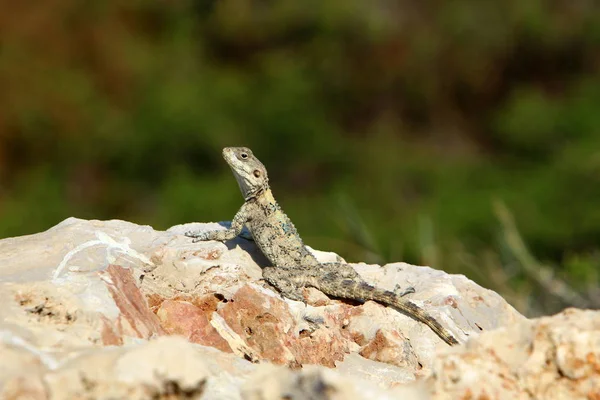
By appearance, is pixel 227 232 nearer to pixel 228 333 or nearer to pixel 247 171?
pixel 247 171

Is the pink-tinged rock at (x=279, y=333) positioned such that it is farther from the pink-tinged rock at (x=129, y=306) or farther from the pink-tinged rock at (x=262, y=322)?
the pink-tinged rock at (x=129, y=306)

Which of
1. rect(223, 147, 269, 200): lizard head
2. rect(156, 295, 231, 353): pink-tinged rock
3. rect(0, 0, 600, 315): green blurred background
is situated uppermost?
rect(0, 0, 600, 315): green blurred background

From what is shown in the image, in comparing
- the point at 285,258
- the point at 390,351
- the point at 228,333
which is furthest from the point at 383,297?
the point at 228,333

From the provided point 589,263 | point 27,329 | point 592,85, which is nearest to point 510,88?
point 592,85

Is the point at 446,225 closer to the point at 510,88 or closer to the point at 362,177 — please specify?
the point at 362,177

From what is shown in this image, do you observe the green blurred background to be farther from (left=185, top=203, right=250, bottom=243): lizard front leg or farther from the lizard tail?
the lizard tail

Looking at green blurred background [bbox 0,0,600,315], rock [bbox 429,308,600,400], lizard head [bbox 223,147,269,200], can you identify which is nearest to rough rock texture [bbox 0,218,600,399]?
rock [bbox 429,308,600,400]

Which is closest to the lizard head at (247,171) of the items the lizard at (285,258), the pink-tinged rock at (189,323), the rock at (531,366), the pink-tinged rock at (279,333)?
the lizard at (285,258)

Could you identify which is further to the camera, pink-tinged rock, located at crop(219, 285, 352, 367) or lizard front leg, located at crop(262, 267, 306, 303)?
lizard front leg, located at crop(262, 267, 306, 303)
